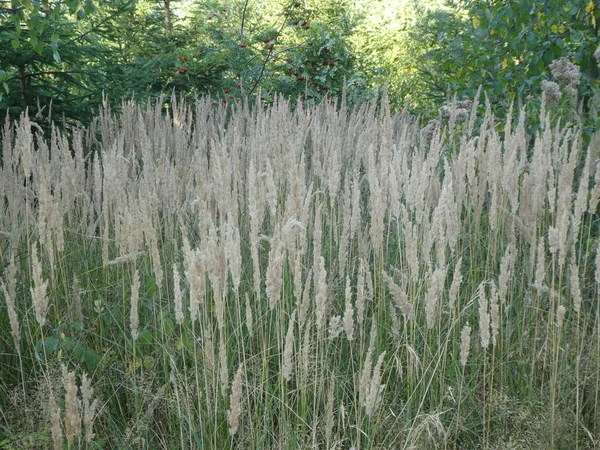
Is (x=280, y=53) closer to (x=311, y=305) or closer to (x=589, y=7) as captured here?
(x=589, y=7)

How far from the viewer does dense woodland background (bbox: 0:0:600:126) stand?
14.2ft

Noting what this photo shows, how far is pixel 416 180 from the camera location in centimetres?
223

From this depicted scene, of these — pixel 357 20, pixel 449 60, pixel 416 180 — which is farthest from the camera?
pixel 357 20

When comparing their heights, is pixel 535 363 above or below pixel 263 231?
below

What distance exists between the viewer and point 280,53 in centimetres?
1054

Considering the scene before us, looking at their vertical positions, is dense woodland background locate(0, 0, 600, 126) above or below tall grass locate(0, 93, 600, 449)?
above

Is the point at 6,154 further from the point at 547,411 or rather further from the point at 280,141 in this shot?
the point at 547,411

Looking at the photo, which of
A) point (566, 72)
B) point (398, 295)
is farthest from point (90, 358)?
point (566, 72)

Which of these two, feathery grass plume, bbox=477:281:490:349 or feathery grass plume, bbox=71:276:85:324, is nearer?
feathery grass plume, bbox=477:281:490:349

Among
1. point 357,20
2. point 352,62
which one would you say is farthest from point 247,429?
point 357,20

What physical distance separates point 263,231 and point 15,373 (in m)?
1.17

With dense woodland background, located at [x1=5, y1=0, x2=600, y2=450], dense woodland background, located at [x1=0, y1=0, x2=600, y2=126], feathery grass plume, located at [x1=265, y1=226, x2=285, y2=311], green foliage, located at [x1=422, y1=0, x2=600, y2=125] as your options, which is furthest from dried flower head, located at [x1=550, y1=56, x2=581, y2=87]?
feathery grass plume, located at [x1=265, y1=226, x2=285, y2=311]

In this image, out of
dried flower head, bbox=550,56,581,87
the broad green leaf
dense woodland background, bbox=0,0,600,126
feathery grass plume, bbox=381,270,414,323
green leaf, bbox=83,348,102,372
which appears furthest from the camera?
dense woodland background, bbox=0,0,600,126

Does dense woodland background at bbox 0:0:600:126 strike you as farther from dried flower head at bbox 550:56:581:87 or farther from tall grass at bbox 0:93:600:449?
tall grass at bbox 0:93:600:449
